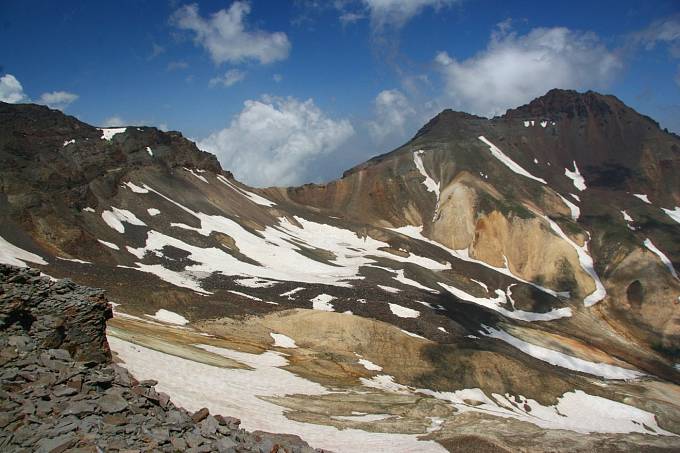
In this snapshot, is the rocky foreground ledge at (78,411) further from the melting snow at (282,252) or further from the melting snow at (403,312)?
the melting snow at (282,252)

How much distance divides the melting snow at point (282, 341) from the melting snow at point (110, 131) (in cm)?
7590

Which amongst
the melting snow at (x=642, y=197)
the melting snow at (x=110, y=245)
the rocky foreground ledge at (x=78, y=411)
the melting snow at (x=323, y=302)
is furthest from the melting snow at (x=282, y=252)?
the melting snow at (x=642, y=197)

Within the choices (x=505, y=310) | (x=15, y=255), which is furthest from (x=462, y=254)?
(x=15, y=255)

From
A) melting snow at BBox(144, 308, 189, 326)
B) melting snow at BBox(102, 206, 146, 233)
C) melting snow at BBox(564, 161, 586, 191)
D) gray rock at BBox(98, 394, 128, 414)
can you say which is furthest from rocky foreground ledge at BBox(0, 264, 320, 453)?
melting snow at BBox(564, 161, 586, 191)

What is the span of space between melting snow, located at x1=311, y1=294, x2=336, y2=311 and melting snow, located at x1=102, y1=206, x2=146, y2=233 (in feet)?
95.6

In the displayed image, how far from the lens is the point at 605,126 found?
183125mm

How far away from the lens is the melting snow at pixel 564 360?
66.9 m

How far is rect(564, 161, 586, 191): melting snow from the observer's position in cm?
15929

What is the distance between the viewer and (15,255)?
4700 cm

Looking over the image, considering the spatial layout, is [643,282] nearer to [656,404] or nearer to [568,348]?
[568,348]

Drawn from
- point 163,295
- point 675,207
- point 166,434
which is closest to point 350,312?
point 163,295

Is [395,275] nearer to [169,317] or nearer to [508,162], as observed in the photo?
[169,317]

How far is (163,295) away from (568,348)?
5313 cm

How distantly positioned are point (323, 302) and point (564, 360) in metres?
32.2
